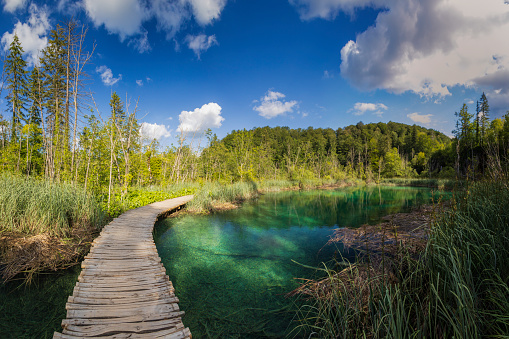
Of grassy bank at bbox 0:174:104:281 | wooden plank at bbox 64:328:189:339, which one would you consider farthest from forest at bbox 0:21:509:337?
wooden plank at bbox 64:328:189:339

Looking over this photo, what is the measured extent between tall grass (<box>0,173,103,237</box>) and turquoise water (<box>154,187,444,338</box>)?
8.09 ft

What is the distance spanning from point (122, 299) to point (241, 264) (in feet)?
10.2

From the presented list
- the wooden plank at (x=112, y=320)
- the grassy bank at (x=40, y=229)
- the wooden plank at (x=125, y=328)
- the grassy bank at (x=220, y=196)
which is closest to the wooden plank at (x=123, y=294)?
the wooden plank at (x=112, y=320)

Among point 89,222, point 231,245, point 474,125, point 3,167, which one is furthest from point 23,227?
point 474,125

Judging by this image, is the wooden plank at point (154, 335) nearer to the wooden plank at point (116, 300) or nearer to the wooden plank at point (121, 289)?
the wooden plank at point (116, 300)

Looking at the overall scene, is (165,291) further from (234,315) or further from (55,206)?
(55,206)

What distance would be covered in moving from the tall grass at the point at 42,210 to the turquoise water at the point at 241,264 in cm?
246

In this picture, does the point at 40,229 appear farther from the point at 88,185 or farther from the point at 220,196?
the point at 220,196

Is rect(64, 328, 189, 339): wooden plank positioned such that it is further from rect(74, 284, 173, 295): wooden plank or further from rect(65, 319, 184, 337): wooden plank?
rect(74, 284, 173, 295): wooden plank

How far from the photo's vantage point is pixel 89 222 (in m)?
6.09

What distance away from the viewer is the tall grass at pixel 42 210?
474 centimetres

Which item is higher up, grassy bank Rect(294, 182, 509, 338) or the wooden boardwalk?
grassy bank Rect(294, 182, 509, 338)

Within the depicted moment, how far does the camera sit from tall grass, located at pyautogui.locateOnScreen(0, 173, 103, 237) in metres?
4.74

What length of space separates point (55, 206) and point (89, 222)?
3.55 ft
